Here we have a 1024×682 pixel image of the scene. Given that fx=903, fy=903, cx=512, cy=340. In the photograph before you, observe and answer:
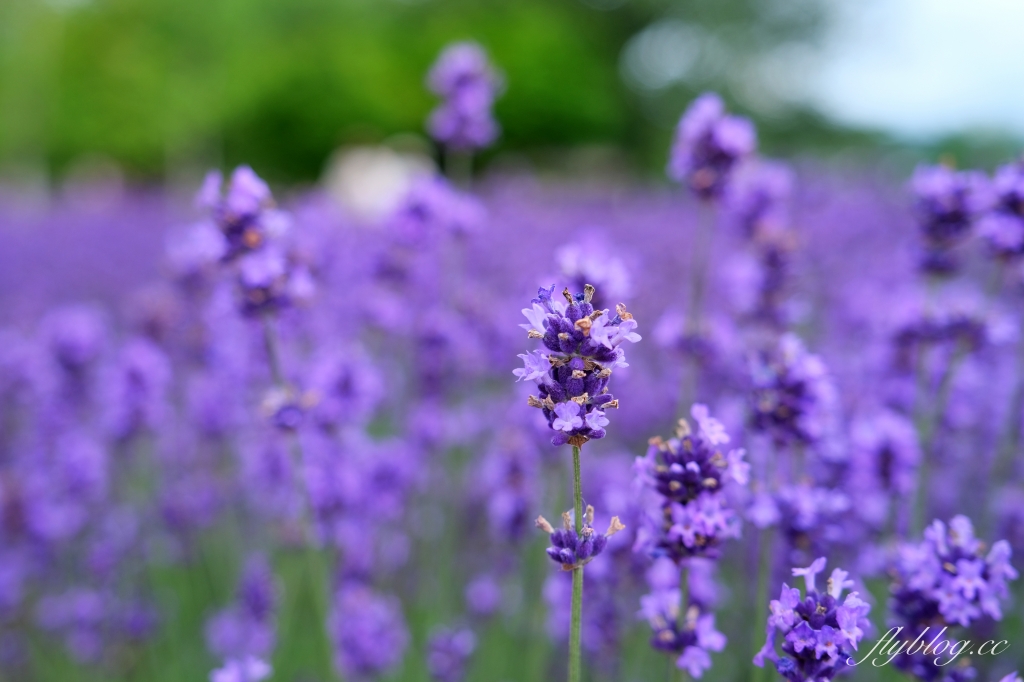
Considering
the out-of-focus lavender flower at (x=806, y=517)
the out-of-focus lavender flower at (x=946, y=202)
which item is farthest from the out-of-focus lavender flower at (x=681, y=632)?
the out-of-focus lavender flower at (x=946, y=202)

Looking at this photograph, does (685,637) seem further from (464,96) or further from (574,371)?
(464,96)

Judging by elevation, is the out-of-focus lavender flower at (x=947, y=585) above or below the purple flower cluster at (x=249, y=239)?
below

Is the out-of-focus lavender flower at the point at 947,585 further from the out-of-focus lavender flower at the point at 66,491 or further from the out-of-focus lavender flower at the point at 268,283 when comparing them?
the out-of-focus lavender flower at the point at 66,491

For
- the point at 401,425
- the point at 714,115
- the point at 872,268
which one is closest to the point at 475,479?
the point at 401,425

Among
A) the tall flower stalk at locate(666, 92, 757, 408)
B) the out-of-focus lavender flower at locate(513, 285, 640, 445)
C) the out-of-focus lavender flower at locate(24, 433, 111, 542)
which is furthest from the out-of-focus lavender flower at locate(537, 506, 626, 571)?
the out-of-focus lavender flower at locate(24, 433, 111, 542)

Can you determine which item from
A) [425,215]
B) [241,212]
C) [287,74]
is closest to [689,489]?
[241,212]

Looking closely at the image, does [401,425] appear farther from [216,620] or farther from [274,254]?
[274,254]

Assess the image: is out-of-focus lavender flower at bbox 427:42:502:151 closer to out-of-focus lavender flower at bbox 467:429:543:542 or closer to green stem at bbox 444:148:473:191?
out-of-focus lavender flower at bbox 467:429:543:542
